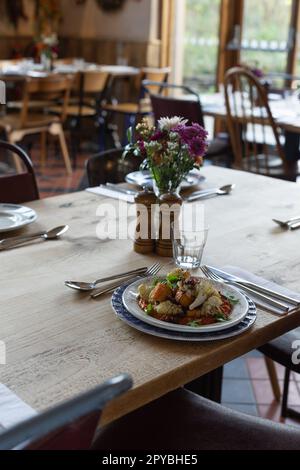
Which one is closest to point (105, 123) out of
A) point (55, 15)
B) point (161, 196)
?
point (55, 15)

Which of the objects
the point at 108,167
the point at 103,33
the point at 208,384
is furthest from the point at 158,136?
the point at 103,33

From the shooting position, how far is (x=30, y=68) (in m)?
6.05

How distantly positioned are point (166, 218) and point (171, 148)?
174 mm

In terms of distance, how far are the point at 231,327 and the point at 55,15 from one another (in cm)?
704

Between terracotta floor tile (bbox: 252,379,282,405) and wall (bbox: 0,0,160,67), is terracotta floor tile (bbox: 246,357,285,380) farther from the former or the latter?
wall (bbox: 0,0,160,67)

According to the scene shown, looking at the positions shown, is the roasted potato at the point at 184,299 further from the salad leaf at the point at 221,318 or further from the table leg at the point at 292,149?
the table leg at the point at 292,149

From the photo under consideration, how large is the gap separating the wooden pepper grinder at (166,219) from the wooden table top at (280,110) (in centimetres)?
195

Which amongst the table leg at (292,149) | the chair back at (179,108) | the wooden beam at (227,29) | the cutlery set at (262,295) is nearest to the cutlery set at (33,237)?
the cutlery set at (262,295)

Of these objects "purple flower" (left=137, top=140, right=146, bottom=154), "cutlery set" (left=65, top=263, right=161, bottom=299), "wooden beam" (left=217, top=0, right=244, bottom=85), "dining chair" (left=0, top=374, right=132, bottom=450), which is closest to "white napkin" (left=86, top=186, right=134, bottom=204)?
"purple flower" (left=137, top=140, right=146, bottom=154)

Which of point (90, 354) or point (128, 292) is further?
point (128, 292)

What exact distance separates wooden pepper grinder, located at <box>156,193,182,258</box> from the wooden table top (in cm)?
195

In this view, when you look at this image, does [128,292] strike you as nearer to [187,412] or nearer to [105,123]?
[187,412]

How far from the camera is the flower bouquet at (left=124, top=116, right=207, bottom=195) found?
141cm

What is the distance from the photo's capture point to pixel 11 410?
869 millimetres
